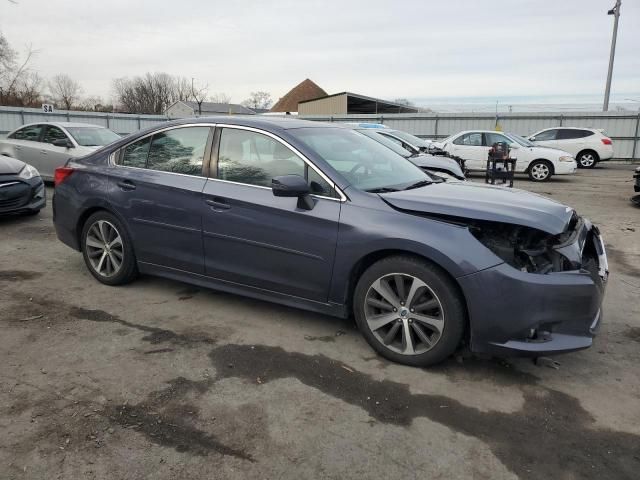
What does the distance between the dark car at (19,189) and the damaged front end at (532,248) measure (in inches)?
269

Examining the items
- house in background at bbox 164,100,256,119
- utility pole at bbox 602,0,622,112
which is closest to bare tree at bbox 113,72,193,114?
house in background at bbox 164,100,256,119

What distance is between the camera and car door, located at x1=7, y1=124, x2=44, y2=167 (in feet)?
36.3

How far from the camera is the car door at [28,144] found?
11.1m

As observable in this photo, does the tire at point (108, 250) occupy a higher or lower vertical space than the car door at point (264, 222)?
lower

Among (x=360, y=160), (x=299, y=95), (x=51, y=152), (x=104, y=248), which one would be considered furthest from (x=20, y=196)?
(x=299, y=95)

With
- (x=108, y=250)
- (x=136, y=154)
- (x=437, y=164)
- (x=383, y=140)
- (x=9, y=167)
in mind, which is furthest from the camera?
(x=437, y=164)

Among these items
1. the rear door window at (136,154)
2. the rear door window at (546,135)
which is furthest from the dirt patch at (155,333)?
the rear door window at (546,135)

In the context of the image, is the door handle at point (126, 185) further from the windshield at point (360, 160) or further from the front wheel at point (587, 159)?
the front wheel at point (587, 159)

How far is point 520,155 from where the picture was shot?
51.0 ft

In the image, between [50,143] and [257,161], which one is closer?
[257,161]

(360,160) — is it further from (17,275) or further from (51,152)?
(51,152)

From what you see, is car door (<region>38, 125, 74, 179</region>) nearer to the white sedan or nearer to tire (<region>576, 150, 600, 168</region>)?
the white sedan

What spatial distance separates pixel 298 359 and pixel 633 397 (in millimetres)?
2100

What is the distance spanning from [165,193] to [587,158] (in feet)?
64.8
